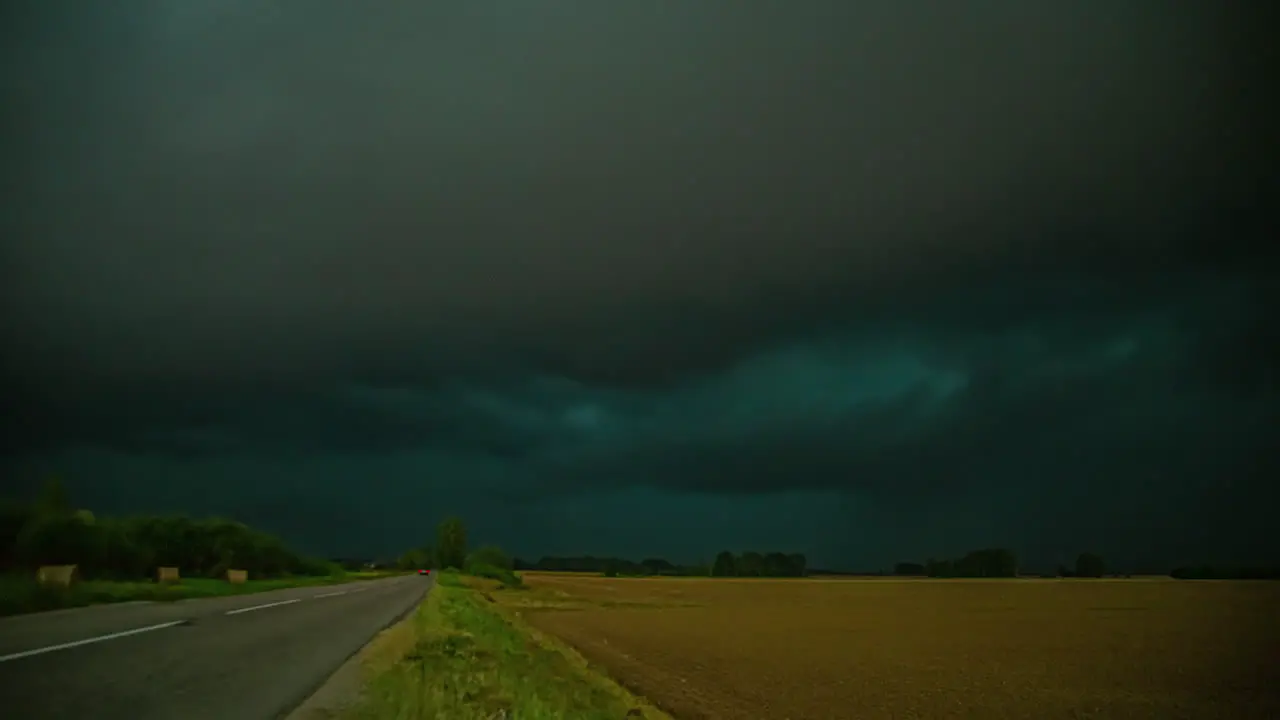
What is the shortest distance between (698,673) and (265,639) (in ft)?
44.7

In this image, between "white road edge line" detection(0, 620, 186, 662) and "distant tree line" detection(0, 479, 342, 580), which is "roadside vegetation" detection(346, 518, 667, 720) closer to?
"white road edge line" detection(0, 620, 186, 662)

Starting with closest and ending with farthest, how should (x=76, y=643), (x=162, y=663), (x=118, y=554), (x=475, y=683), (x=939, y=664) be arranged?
(x=162, y=663) < (x=475, y=683) < (x=76, y=643) < (x=939, y=664) < (x=118, y=554)

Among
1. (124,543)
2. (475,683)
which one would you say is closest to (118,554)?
(124,543)

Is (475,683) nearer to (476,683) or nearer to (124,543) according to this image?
(476,683)

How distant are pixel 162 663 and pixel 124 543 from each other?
57754 millimetres

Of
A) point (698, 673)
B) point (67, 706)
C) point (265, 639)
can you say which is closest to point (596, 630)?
point (698, 673)

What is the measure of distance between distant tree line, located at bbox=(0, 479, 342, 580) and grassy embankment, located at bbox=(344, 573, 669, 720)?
42.0 m

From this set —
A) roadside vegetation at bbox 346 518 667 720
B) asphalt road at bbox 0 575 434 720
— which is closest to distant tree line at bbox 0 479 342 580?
asphalt road at bbox 0 575 434 720

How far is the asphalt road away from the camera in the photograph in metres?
10.5

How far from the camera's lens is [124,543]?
6319 centimetres

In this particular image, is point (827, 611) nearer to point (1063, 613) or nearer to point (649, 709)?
point (1063, 613)

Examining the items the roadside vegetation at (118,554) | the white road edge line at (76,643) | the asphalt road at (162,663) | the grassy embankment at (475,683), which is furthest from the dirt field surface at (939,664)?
the roadside vegetation at (118,554)

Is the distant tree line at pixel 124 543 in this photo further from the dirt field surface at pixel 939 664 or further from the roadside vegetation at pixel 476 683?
the roadside vegetation at pixel 476 683

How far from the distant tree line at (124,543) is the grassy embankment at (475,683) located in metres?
42.0
